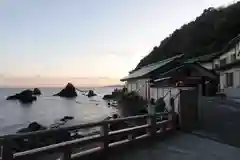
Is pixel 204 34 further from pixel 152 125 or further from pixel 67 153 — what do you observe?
pixel 67 153

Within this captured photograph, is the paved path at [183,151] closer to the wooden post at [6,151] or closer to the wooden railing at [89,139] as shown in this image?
the wooden railing at [89,139]

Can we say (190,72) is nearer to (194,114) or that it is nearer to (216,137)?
(194,114)

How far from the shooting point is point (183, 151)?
7496 mm

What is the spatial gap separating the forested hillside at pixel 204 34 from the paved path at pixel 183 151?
43766 millimetres

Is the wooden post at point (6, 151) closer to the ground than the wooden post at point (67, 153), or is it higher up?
higher up

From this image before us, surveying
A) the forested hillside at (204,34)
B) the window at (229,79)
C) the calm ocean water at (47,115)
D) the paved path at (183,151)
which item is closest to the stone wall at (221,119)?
the paved path at (183,151)

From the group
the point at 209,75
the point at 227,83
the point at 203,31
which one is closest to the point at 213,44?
the point at 203,31

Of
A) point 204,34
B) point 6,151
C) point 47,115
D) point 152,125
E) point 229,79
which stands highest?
point 204,34

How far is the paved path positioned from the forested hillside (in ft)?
144

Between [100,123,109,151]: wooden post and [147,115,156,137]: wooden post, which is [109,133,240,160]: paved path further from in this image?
[147,115,156,137]: wooden post

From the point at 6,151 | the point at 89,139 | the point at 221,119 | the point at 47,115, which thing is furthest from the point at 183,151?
the point at 47,115

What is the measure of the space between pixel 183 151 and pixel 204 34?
182 ft

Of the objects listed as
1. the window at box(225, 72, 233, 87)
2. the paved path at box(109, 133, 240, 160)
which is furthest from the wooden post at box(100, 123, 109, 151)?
the window at box(225, 72, 233, 87)

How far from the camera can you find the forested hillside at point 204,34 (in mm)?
49844
